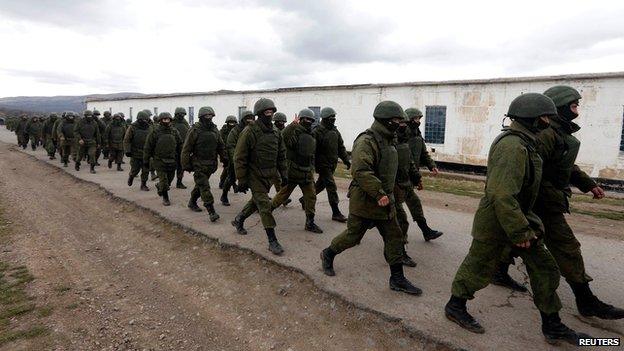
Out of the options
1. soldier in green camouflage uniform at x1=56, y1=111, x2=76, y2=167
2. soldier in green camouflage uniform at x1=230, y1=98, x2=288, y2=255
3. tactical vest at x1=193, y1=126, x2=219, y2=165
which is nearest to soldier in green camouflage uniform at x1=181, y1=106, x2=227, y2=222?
tactical vest at x1=193, y1=126, x2=219, y2=165

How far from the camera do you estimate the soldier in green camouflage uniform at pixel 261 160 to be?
529 cm

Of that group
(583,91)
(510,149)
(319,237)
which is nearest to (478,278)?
(510,149)

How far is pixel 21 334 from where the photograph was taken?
3.57 m

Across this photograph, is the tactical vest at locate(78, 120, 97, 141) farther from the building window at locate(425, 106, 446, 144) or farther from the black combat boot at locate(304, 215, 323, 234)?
the building window at locate(425, 106, 446, 144)

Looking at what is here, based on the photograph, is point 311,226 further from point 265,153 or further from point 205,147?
point 205,147

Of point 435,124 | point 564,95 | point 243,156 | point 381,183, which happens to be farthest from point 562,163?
point 435,124

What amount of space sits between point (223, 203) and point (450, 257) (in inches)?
193

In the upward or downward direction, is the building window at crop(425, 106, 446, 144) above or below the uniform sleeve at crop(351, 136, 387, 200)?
below

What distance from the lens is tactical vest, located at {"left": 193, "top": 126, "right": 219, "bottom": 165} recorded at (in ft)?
22.9

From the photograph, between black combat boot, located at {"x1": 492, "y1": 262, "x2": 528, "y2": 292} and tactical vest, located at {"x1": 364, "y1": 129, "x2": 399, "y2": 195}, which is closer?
tactical vest, located at {"x1": 364, "y1": 129, "x2": 399, "y2": 195}

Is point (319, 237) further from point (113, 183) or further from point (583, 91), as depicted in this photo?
point (583, 91)

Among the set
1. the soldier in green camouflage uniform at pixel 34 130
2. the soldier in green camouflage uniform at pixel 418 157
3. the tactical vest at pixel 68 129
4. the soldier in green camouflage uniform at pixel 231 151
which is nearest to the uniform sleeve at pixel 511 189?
the soldier in green camouflage uniform at pixel 418 157

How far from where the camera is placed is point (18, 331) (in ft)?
11.9

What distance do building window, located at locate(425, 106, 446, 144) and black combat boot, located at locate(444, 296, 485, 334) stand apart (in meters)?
14.6
